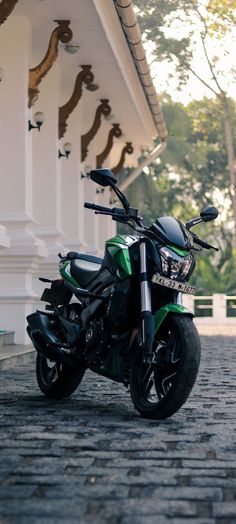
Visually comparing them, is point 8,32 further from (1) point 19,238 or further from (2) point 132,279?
(2) point 132,279

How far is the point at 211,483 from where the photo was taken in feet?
13.8

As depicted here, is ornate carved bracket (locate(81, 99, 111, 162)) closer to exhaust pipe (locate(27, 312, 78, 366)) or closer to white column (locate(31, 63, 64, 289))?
white column (locate(31, 63, 64, 289))

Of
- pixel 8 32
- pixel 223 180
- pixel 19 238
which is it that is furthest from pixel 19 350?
pixel 223 180

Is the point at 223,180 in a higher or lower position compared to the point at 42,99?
higher

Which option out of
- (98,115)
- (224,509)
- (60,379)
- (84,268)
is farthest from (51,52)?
(224,509)

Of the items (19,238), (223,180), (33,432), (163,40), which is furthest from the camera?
(223,180)

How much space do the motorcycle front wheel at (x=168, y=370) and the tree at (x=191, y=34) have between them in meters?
29.2

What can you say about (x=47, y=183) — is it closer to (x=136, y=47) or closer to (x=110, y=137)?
(x=136, y=47)

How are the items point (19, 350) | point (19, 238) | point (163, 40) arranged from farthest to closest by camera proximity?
point (163, 40)
point (19, 238)
point (19, 350)

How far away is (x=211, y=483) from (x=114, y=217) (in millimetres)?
2552

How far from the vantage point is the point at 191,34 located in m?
40.9

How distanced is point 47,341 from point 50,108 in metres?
7.35

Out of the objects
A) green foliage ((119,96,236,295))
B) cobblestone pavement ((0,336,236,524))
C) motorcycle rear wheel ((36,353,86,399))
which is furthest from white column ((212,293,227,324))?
motorcycle rear wheel ((36,353,86,399))

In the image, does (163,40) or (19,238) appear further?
(163,40)
